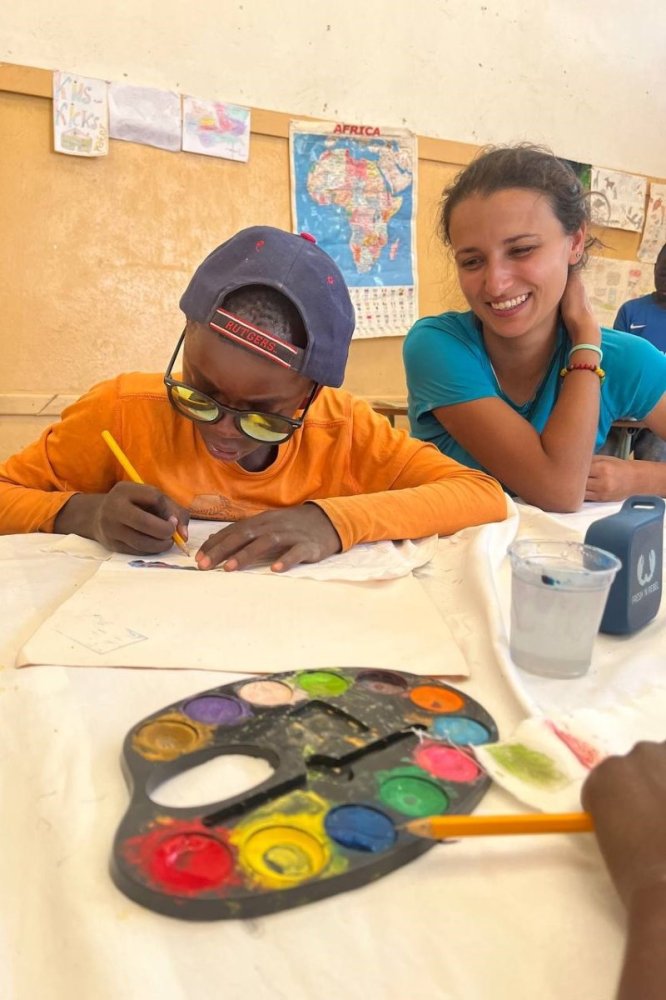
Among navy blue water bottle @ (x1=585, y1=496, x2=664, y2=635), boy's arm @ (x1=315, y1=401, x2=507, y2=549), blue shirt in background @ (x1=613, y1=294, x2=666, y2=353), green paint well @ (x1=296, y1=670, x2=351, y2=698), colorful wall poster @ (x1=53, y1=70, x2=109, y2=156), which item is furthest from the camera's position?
blue shirt in background @ (x1=613, y1=294, x2=666, y2=353)

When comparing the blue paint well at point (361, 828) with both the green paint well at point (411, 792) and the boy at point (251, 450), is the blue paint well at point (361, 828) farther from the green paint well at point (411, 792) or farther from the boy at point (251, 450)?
the boy at point (251, 450)

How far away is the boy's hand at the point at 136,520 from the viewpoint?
905mm

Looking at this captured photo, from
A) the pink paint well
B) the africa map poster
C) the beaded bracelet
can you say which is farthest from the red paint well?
the africa map poster

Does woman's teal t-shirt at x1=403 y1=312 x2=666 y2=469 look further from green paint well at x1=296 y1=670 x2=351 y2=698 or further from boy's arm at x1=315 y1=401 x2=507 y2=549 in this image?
green paint well at x1=296 y1=670 x2=351 y2=698

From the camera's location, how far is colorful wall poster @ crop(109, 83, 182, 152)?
226 cm

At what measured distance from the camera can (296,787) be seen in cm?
43

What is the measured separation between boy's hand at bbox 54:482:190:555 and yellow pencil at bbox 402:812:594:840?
580 millimetres

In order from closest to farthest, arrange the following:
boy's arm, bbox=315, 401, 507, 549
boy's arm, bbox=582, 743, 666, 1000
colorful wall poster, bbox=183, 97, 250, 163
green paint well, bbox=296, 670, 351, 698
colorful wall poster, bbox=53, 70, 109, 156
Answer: boy's arm, bbox=582, 743, 666, 1000 < green paint well, bbox=296, 670, 351, 698 < boy's arm, bbox=315, 401, 507, 549 < colorful wall poster, bbox=53, 70, 109, 156 < colorful wall poster, bbox=183, 97, 250, 163

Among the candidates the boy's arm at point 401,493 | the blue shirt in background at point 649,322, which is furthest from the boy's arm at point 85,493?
the blue shirt in background at point 649,322

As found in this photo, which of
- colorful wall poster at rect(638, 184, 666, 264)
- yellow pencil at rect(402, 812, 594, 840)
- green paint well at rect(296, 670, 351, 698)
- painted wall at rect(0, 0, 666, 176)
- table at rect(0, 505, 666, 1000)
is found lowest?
table at rect(0, 505, 666, 1000)

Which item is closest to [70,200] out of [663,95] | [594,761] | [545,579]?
[545,579]

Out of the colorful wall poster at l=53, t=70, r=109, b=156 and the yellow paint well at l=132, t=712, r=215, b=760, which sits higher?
the colorful wall poster at l=53, t=70, r=109, b=156

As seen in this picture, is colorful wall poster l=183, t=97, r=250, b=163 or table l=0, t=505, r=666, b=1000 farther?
colorful wall poster l=183, t=97, r=250, b=163

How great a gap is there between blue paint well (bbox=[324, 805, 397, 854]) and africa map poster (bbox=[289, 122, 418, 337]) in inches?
96.5
